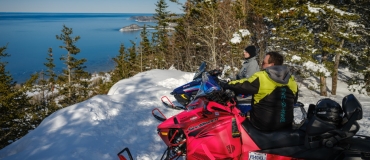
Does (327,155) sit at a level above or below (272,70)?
below

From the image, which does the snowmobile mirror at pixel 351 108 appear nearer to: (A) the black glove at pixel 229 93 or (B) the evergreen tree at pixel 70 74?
(A) the black glove at pixel 229 93

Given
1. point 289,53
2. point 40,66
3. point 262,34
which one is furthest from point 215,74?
point 40,66

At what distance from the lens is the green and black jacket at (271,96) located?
2738mm

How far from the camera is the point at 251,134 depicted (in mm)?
2869

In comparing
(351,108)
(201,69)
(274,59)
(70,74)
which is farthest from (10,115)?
(351,108)

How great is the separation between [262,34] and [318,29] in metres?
2.93

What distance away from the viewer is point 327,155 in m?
2.49

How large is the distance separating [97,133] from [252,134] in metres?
2.91

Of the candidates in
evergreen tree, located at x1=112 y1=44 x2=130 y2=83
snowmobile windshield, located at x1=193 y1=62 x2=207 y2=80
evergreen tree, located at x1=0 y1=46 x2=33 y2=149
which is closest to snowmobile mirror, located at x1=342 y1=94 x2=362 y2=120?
snowmobile windshield, located at x1=193 y1=62 x2=207 y2=80

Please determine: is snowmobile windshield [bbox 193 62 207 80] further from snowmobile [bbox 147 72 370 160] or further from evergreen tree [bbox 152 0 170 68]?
evergreen tree [bbox 152 0 170 68]

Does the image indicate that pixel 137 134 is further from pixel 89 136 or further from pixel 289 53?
pixel 289 53

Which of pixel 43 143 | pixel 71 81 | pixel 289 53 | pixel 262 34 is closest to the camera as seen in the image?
pixel 43 143

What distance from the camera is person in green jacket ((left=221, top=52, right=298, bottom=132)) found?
2.72m

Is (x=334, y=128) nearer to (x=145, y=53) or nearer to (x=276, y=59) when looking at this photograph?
(x=276, y=59)
